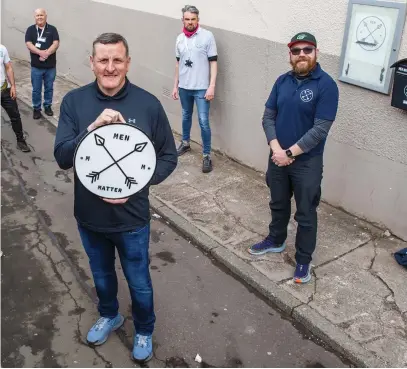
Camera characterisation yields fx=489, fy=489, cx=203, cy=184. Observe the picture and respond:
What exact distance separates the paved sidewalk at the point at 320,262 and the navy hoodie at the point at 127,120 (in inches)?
65.6

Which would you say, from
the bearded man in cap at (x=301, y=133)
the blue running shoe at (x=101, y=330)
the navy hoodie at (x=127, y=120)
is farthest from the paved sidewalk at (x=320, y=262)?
the navy hoodie at (x=127, y=120)

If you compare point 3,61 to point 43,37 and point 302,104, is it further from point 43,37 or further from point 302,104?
point 302,104

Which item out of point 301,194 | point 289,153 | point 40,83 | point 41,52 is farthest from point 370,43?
point 40,83

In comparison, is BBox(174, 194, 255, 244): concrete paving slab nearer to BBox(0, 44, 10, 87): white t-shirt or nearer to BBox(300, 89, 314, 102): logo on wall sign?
BBox(300, 89, 314, 102): logo on wall sign

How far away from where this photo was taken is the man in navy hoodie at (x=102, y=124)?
2.82 meters

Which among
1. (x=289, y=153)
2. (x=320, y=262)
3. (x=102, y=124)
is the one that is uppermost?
(x=102, y=124)

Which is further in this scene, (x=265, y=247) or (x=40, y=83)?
(x=40, y=83)

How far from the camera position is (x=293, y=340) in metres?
3.73

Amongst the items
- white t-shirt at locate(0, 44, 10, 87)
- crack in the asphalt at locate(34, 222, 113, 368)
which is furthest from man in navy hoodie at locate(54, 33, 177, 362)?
white t-shirt at locate(0, 44, 10, 87)

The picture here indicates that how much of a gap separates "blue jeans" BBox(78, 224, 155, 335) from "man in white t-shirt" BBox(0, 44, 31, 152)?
4470 millimetres

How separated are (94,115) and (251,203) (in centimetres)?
308

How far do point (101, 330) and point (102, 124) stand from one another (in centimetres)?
171

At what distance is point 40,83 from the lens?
8.67m

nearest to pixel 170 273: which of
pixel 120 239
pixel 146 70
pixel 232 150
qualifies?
pixel 120 239
